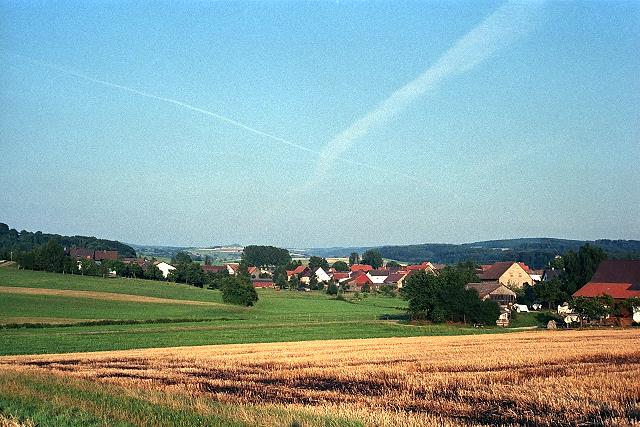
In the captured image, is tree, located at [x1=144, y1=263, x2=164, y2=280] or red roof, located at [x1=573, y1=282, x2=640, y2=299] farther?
tree, located at [x1=144, y1=263, x2=164, y2=280]

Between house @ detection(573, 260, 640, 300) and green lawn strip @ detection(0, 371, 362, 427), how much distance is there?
63.2 metres

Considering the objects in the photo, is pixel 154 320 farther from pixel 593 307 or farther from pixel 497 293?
pixel 593 307

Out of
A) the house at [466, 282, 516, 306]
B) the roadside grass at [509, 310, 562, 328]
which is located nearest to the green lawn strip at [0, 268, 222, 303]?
the house at [466, 282, 516, 306]

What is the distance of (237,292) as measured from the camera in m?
104

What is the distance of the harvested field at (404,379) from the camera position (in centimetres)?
1591

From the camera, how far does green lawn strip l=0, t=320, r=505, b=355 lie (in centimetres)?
4531

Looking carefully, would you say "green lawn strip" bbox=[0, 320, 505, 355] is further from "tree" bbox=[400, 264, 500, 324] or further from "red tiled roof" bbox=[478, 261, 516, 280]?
"red tiled roof" bbox=[478, 261, 516, 280]

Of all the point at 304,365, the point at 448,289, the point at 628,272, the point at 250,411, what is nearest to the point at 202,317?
the point at 448,289

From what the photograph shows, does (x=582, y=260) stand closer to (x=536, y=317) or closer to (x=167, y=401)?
(x=536, y=317)

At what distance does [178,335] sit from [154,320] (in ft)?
69.3

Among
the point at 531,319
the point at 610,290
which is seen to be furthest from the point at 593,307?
the point at 610,290

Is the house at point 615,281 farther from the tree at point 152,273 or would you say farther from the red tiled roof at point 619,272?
the tree at point 152,273

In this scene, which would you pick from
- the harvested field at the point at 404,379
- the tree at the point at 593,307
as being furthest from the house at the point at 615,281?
the harvested field at the point at 404,379

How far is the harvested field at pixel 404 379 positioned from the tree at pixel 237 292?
218 feet
